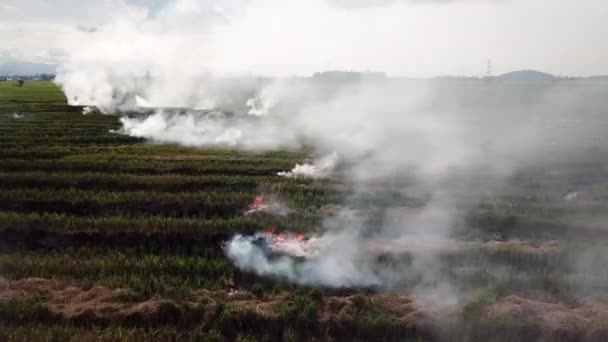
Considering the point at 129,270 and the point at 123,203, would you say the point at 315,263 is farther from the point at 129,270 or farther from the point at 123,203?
the point at 123,203

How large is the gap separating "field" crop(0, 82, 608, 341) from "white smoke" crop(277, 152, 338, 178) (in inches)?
40.5

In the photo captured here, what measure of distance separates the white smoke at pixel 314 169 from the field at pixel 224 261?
40.5 inches

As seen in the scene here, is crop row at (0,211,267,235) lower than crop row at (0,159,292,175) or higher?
lower

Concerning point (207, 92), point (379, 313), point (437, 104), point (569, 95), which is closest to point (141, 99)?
point (207, 92)

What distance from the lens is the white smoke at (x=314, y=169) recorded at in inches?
1053

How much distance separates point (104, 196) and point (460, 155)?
2080 cm

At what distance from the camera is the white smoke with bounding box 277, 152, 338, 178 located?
26.7m

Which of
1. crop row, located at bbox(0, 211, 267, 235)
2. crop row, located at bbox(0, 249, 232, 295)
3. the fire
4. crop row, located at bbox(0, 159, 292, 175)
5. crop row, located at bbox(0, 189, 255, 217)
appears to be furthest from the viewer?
crop row, located at bbox(0, 159, 292, 175)

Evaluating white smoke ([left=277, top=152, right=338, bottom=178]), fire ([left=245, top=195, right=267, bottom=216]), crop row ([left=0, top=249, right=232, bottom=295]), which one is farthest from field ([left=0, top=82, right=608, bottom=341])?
white smoke ([left=277, top=152, right=338, bottom=178])

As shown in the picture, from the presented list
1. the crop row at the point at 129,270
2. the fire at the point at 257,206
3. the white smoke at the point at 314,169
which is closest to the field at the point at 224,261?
the crop row at the point at 129,270

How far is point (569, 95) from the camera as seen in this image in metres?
78.4

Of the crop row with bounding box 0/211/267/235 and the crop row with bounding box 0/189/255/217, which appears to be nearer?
the crop row with bounding box 0/211/267/235

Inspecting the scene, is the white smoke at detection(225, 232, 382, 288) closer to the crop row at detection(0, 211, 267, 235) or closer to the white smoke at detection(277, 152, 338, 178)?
the crop row at detection(0, 211, 267, 235)

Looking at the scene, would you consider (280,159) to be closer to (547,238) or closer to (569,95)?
(547,238)
